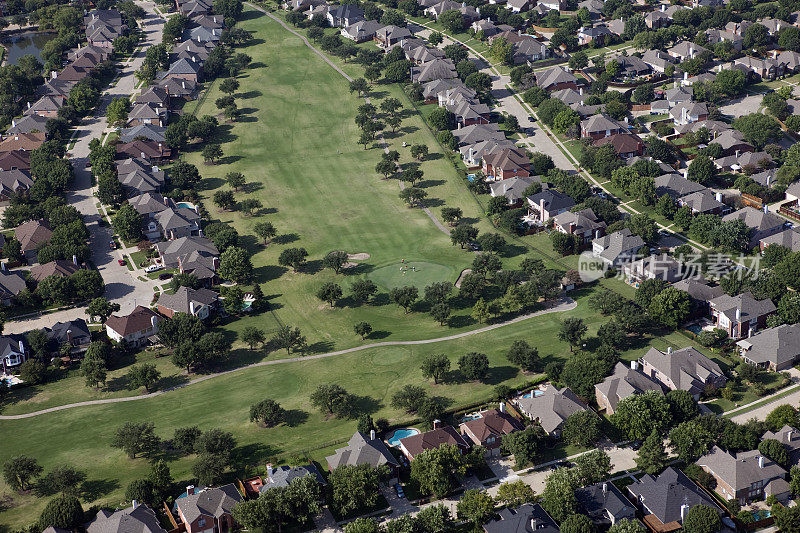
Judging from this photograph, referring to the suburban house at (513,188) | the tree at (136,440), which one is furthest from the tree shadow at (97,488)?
the suburban house at (513,188)

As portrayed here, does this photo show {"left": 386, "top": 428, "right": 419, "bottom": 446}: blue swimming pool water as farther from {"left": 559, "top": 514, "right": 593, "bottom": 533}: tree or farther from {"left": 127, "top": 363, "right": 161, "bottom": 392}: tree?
{"left": 127, "top": 363, "right": 161, "bottom": 392}: tree

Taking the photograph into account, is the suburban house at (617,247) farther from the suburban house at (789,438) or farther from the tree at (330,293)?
the suburban house at (789,438)

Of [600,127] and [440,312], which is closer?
[440,312]

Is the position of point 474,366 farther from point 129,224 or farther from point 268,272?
point 129,224

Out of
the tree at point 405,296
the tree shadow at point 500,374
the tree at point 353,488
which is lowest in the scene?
the tree at point 405,296

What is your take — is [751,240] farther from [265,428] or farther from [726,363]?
[265,428]

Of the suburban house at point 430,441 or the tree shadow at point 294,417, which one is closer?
the suburban house at point 430,441

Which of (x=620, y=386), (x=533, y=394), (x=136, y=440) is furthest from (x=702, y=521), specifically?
(x=136, y=440)
